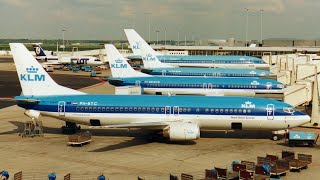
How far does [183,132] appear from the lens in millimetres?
36438

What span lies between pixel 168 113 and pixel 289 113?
444 inches

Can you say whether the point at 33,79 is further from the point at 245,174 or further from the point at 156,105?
the point at 245,174

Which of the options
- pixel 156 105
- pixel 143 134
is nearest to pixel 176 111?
pixel 156 105

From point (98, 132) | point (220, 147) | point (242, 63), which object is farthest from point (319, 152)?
point (242, 63)

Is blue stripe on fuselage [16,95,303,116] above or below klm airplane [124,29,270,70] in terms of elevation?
below

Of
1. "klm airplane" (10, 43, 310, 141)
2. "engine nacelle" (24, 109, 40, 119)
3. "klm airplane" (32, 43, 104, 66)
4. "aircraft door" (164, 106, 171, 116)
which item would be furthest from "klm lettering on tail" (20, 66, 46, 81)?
"klm airplane" (32, 43, 104, 66)

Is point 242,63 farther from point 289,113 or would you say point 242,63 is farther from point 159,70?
point 289,113

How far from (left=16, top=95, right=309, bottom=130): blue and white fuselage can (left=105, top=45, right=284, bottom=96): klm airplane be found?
19.3m

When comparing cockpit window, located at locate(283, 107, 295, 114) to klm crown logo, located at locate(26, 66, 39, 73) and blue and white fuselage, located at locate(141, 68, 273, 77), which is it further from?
blue and white fuselage, located at locate(141, 68, 273, 77)

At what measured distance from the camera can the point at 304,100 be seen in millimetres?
49094

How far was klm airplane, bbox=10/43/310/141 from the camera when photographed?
3834 centimetres

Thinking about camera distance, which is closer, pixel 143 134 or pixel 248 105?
pixel 248 105

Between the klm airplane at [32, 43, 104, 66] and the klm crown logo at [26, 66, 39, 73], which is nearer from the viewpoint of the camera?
the klm crown logo at [26, 66, 39, 73]

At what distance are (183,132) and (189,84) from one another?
24.7m
